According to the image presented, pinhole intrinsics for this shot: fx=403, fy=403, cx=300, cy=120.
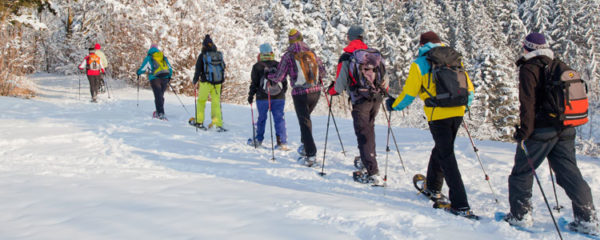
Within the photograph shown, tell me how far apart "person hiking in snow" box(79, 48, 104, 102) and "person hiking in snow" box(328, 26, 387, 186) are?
1017 cm

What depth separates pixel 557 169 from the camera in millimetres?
3619

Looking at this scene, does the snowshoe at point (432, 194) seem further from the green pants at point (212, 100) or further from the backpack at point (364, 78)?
the green pants at point (212, 100)

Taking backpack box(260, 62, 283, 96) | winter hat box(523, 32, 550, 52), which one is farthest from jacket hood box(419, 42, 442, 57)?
backpack box(260, 62, 283, 96)

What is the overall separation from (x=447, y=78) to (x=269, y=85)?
11.1 ft

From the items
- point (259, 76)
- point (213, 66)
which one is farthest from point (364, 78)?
point (213, 66)

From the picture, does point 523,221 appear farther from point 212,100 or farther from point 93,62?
point 93,62

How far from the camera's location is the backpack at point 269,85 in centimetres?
662

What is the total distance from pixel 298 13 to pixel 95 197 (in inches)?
1437

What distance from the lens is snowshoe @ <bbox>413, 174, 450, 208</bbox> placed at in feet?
13.6

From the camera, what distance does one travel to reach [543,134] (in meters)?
3.49

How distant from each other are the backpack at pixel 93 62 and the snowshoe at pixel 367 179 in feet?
34.3

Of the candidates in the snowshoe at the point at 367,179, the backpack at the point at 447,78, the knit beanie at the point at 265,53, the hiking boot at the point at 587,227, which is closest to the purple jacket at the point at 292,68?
the knit beanie at the point at 265,53

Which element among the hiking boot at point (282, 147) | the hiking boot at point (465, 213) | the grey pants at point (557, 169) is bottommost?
the hiking boot at point (465, 213)

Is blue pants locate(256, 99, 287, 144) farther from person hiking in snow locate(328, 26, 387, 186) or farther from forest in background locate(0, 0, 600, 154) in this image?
forest in background locate(0, 0, 600, 154)
